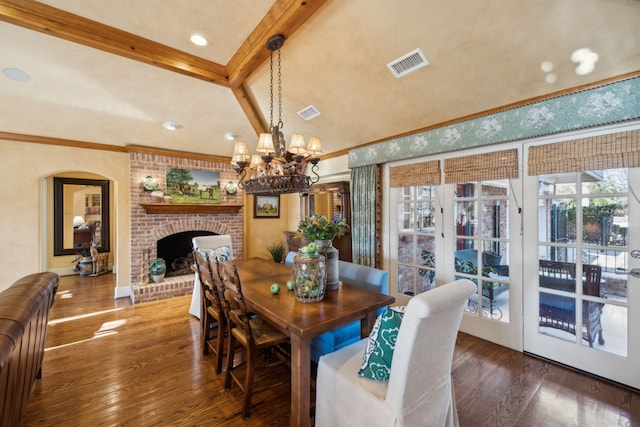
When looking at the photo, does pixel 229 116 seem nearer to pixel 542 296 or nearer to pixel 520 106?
pixel 520 106

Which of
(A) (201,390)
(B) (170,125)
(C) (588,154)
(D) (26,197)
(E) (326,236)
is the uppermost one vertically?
(B) (170,125)

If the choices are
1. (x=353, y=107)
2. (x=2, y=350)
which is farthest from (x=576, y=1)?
(x=2, y=350)

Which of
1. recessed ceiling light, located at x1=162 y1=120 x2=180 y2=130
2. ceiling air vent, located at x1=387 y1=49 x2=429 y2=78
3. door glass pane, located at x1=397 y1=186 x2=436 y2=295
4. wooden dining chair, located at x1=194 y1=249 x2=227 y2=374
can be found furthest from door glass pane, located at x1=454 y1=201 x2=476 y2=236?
recessed ceiling light, located at x1=162 y1=120 x2=180 y2=130

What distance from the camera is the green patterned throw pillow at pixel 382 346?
1422 mm

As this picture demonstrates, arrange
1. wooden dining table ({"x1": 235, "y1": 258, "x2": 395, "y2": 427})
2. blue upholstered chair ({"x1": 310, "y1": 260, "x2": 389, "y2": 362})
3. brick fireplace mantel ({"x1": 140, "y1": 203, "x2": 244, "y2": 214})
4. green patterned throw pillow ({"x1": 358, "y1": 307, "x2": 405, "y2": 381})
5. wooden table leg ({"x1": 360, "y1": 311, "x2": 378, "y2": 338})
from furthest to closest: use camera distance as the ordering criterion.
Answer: brick fireplace mantel ({"x1": 140, "y1": 203, "x2": 244, "y2": 214}) → blue upholstered chair ({"x1": 310, "y1": 260, "x2": 389, "y2": 362}) → wooden table leg ({"x1": 360, "y1": 311, "x2": 378, "y2": 338}) → wooden dining table ({"x1": 235, "y1": 258, "x2": 395, "y2": 427}) → green patterned throw pillow ({"x1": 358, "y1": 307, "x2": 405, "y2": 381})

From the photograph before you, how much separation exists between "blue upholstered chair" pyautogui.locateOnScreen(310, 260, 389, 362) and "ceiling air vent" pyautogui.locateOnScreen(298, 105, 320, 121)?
2237 millimetres

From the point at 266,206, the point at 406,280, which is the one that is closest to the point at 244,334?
the point at 406,280

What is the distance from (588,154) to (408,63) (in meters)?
1.76

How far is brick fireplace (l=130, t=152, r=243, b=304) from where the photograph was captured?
4.44 meters

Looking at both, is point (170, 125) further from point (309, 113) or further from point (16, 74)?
point (309, 113)

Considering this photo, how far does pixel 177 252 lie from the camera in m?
5.29

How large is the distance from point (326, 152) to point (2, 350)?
14.4 feet

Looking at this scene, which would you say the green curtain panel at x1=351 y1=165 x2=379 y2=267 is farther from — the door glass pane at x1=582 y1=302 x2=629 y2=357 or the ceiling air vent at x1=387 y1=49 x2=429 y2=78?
the door glass pane at x1=582 y1=302 x2=629 y2=357

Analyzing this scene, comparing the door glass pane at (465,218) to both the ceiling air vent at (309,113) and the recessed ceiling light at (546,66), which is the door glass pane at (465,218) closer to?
the recessed ceiling light at (546,66)
